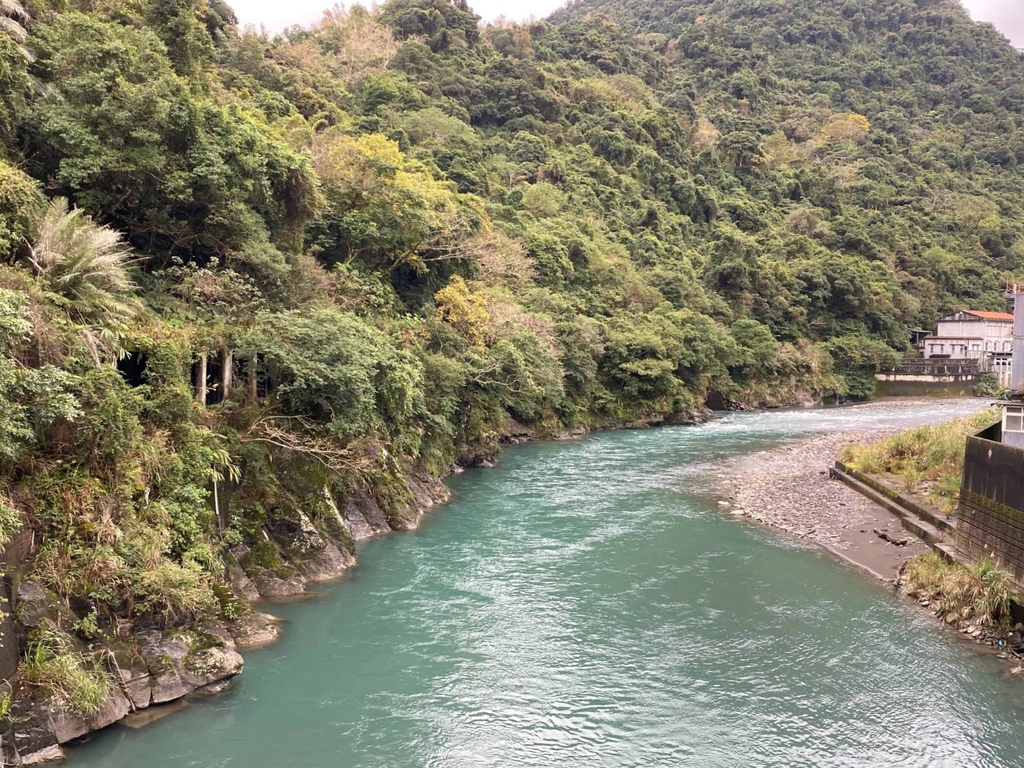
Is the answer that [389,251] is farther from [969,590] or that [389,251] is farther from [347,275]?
[969,590]

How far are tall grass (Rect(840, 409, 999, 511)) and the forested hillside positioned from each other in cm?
1433

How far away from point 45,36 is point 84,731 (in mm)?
18778

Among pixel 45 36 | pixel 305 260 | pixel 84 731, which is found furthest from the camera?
pixel 305 260

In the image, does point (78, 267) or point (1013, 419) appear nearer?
point (78, 267)

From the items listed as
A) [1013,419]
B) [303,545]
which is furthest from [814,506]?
[303,545]

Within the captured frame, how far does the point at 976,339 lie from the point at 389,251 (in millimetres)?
62675

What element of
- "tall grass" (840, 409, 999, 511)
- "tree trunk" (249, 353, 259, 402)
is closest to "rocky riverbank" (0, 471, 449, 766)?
"tree trunk" (249, 353, 259, 402)

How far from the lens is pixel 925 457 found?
24.9 meters

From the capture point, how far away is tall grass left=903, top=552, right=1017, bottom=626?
13.3m

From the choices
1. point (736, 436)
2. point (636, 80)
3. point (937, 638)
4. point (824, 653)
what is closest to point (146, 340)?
point (824, 653)

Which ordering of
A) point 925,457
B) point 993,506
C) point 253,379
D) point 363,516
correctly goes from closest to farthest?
point 993,506 < point 253,379 < point 363,516 < point 925,457

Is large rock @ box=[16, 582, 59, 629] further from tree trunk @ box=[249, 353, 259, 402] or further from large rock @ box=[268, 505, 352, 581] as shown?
tree trunk @ box=[249, 353, 259, 402]

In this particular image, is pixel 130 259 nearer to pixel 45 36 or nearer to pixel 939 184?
pixel 45 36

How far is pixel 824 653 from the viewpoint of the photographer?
12789mm
